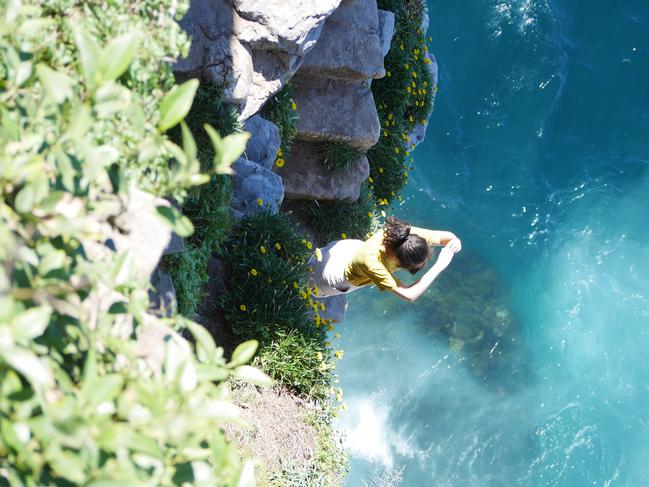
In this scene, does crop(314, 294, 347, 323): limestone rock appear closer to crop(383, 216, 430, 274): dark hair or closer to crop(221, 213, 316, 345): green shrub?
crop(221, 213, 316, 345): green shrub

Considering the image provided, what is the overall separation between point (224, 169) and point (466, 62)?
9694 mm

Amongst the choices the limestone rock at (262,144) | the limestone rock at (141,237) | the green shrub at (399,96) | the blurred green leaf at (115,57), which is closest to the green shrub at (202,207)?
the limestone rock at (262,144)

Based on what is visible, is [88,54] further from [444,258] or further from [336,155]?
[336,155]

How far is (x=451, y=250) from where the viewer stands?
5582 millimetres

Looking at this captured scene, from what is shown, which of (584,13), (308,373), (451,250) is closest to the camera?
(451,250)

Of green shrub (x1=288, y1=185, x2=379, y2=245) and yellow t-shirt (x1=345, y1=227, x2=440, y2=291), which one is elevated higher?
yellow t-shirt (x1=345, y1=227, x2=440, y2=291)

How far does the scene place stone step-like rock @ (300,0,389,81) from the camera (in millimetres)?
6723

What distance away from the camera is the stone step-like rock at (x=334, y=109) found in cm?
712

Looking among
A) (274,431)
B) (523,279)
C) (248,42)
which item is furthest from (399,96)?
(274,431)

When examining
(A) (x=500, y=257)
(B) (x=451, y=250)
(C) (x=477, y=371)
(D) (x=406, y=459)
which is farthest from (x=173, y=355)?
(A) (x=500, y=257)

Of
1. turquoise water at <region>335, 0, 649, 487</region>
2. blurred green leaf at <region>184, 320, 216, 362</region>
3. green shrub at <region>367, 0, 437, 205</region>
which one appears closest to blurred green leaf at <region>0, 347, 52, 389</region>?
blurred green leaf at <region>184, 320, 216, 362</region>

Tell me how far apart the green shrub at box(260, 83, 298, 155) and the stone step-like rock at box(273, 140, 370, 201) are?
0.60 meters

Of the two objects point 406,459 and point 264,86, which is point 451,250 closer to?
point 264,86

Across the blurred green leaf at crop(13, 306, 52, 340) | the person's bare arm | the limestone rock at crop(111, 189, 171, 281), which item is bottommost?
the person's bare arm
